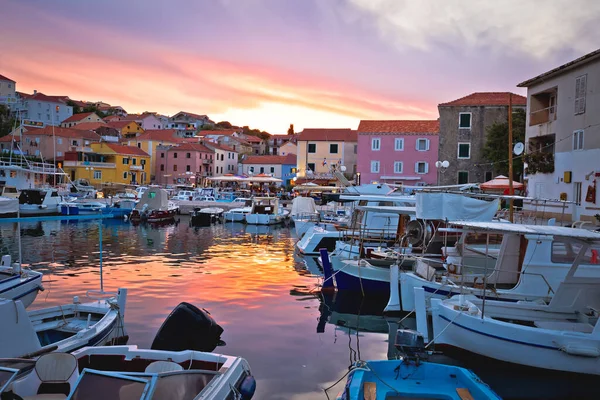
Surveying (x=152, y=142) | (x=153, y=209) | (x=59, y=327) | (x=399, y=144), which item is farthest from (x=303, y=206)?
(x=152, y=142)

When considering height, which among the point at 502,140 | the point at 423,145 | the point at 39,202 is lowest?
the point at 39,202

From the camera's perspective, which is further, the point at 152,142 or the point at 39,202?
the point at 152,142

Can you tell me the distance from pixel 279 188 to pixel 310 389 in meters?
67.3

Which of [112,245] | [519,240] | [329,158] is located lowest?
[112,245]

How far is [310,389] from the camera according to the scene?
9508 millimetres

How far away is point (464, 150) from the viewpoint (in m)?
46.9

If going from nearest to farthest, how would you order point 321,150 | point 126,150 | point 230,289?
point 230,289, point 321,150, point 126,150

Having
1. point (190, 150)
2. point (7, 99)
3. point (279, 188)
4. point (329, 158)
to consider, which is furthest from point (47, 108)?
point (329, 158)

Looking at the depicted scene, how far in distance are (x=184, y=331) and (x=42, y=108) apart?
114 metres

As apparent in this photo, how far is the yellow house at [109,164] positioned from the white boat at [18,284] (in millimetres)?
61936

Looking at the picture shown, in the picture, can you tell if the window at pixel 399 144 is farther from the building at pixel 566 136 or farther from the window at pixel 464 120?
the building at pixel 566 136

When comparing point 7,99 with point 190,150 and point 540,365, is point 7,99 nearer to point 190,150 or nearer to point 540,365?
point 190,150

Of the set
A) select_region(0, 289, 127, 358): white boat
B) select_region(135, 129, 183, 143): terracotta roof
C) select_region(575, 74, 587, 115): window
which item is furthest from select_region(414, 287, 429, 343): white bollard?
select_region(135, 129, 183, 143): terracotta roof

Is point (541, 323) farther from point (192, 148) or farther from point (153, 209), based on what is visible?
point (192, 148)
